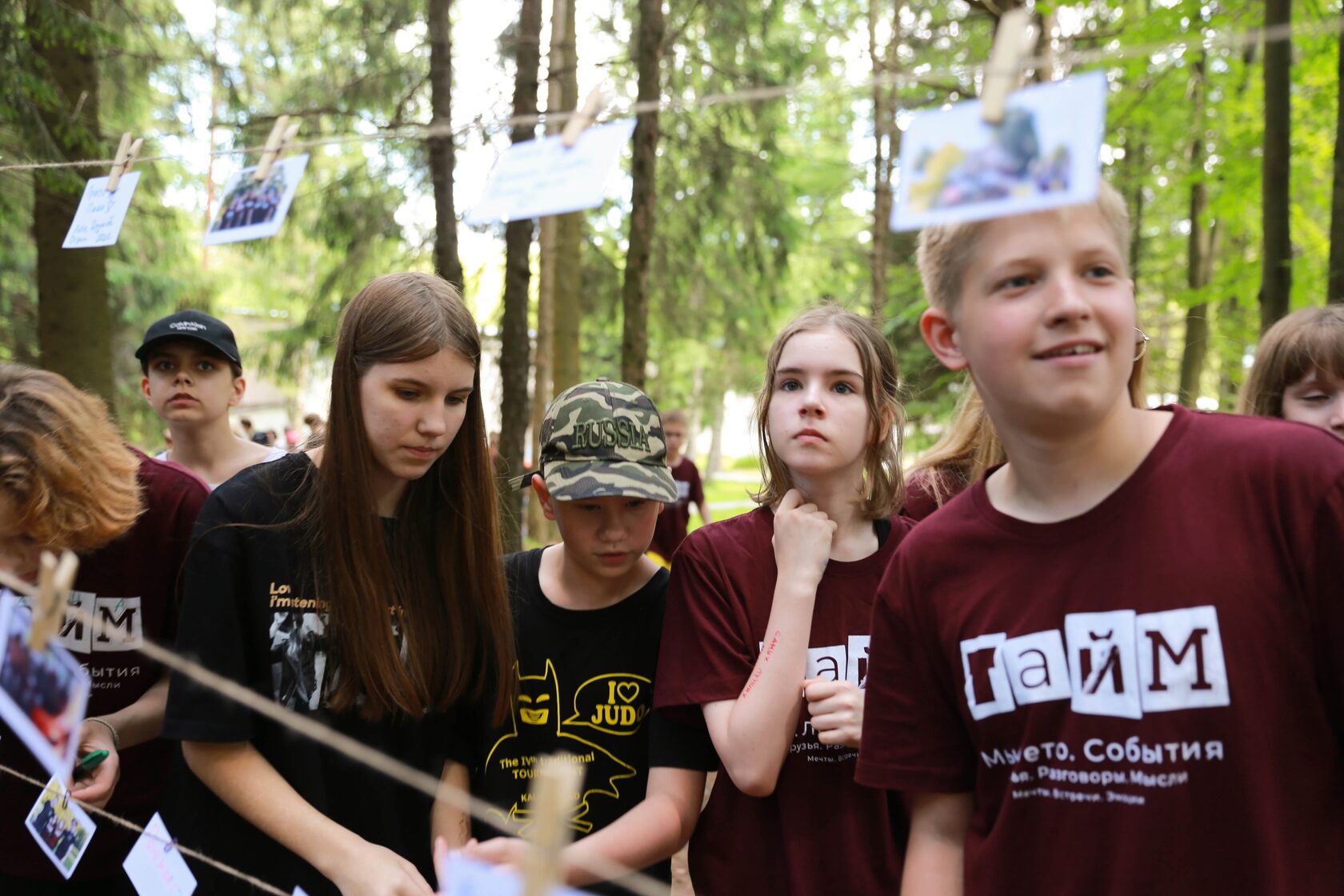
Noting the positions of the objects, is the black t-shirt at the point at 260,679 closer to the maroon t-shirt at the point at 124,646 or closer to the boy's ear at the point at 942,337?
the maroon t-shirt at the point at 124,646

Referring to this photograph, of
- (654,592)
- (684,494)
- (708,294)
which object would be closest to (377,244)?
(708,294)

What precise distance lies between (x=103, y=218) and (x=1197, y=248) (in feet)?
45.4

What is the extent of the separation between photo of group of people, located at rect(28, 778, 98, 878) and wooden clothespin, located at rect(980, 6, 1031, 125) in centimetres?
235

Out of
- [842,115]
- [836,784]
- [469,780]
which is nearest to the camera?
[836,784]

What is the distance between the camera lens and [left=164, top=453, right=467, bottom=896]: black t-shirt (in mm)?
2102

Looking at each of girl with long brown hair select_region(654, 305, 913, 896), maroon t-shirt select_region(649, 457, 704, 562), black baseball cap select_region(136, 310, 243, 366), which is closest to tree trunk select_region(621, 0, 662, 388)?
maroon t-shirt select_region(649, 457, 704, 562)

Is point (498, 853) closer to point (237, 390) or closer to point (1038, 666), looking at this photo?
point (1038, 666)

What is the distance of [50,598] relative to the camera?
1357 millimetres

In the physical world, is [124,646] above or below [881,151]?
below

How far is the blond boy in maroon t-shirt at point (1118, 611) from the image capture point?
1.42m

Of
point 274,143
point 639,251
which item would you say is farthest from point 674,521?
point 274,143

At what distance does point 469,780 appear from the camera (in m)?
2.46

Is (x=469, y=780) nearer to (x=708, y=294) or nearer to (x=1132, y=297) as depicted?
(x=1132, y=297)

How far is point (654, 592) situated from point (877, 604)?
849 millimetres
